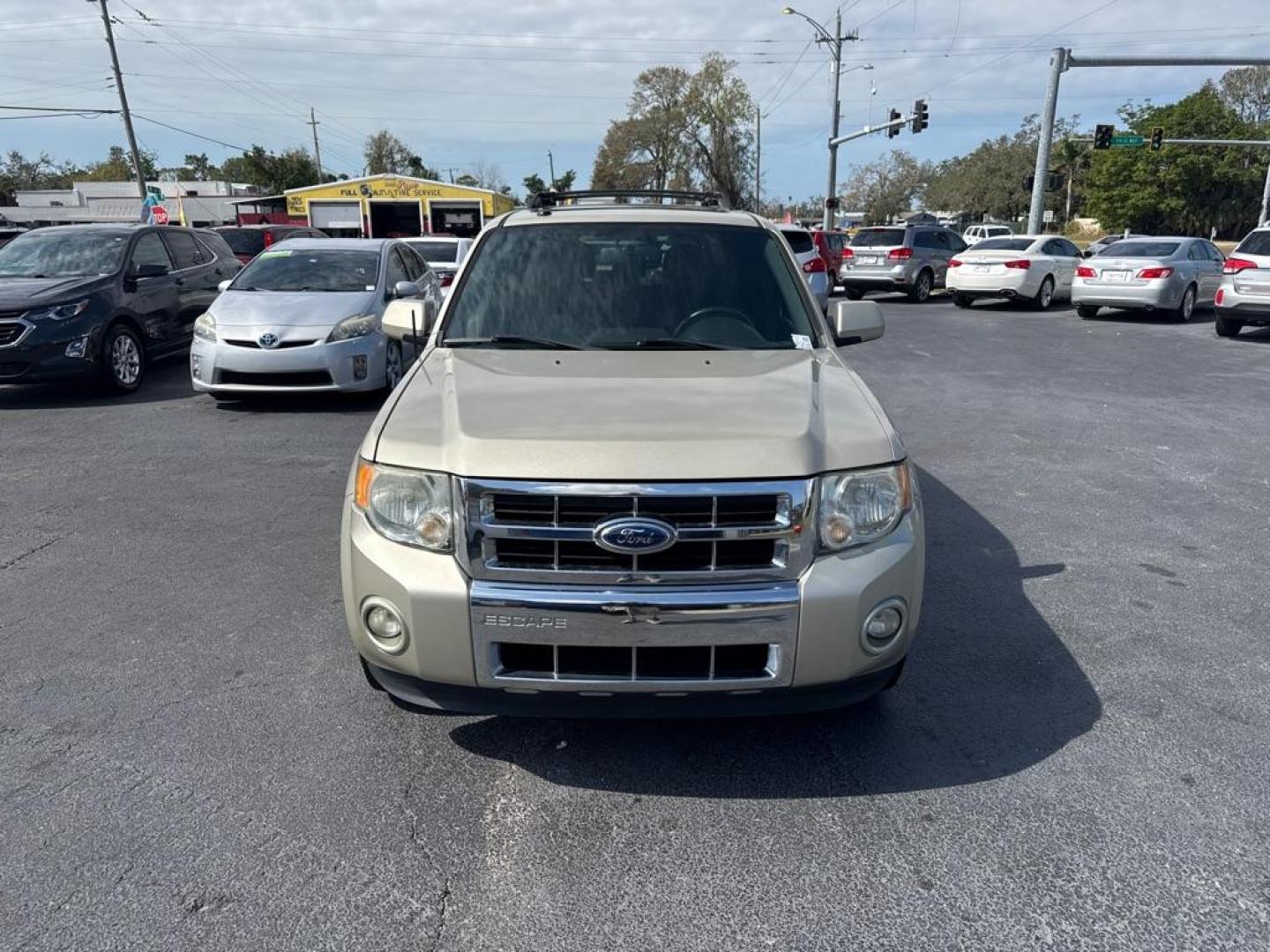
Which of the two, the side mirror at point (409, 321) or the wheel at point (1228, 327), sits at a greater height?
the side mirror at point (409, 321)

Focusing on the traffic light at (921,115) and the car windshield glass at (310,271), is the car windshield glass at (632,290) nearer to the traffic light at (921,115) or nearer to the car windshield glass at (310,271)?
the car windshield glass at (310,271)

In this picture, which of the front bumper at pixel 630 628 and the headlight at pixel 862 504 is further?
the headlight at pixel 862 504

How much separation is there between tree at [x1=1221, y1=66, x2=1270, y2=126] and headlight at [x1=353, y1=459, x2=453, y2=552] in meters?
89.4

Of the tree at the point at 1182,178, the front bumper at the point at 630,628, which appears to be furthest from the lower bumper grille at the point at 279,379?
the tree at the point at 1182,178

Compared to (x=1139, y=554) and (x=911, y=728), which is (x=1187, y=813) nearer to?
(x=911, y=728)

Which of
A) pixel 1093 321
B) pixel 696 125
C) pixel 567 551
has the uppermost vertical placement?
pixel 696 125

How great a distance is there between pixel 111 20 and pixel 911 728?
49183 mm

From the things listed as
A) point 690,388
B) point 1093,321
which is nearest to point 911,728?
point 690,388

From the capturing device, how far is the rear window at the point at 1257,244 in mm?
13453

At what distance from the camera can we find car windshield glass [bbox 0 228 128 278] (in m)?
9.87

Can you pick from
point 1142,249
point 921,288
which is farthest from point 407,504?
point 921,288

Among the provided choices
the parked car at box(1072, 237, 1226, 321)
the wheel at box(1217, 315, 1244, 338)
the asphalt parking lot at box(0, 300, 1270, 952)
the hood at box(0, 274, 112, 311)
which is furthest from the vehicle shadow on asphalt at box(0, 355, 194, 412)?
the parked car at box(1072, 237, 1226, 321)

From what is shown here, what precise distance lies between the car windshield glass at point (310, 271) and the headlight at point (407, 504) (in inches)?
282

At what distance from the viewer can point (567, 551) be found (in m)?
2.79
